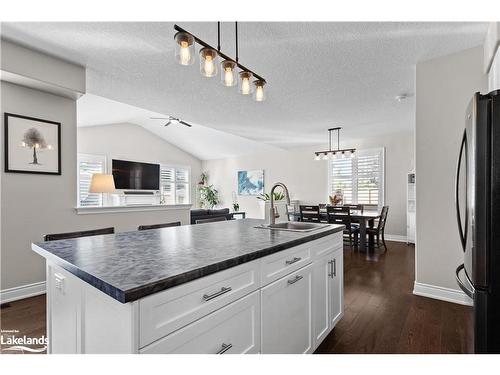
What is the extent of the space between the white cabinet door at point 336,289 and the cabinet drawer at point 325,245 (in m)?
0.07

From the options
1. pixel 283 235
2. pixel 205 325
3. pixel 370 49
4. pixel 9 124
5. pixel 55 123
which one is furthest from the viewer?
pixel 55 123

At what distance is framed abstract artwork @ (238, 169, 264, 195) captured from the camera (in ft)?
27.7

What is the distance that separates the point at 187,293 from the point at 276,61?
2500 mm

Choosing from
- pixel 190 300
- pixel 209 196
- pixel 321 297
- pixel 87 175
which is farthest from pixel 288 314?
pixel 209 196

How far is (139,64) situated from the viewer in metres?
2.72

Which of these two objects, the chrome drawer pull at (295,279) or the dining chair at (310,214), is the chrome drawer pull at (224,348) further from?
the dining chair at (310,214)

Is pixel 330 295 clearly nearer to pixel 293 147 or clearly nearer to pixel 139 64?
pixel 139 64

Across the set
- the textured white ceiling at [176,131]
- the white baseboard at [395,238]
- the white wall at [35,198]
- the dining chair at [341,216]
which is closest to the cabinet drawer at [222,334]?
the white wall at [35,198]

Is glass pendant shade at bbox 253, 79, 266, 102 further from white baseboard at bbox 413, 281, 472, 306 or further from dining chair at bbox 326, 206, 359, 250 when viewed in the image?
dining chair at bbox 326, 206, 359, 250

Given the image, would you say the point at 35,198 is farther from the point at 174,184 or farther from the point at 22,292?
the point at 174,184

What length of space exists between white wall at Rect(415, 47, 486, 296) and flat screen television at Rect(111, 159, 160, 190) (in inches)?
274

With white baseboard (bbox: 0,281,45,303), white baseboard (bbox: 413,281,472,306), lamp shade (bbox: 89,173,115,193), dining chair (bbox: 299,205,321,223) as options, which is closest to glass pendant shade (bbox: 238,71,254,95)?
white baseboard (bbox: 413,281,472,306)

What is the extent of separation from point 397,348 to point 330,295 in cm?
55
